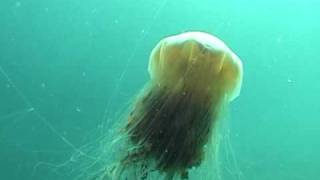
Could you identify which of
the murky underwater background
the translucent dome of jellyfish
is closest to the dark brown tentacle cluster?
the translucent dome of jellyfish

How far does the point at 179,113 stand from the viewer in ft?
11.2

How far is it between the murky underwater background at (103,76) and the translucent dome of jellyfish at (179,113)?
8.31 feet

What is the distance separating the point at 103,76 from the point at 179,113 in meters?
3.66

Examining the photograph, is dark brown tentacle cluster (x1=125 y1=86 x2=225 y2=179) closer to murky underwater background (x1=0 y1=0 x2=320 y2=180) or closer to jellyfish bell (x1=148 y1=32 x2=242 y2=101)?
jellyfish bell (x1=148 y1=32 x2=242 y2=101)

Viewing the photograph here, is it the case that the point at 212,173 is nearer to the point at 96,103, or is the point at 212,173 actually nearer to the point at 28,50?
the point at 96,103

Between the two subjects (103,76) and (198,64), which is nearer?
(198,64)

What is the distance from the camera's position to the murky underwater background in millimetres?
6438

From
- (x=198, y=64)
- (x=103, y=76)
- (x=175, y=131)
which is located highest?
(x=198, y=64)

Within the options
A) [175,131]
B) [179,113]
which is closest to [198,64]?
[179,113]

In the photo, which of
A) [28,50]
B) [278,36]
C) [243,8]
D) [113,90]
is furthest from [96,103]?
[278,36]

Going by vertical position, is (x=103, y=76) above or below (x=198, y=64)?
below

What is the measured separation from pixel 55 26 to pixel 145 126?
3989 mm

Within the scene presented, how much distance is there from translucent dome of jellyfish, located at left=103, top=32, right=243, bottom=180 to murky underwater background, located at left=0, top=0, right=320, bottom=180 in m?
2.53

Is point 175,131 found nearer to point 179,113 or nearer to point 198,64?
point 179,113
